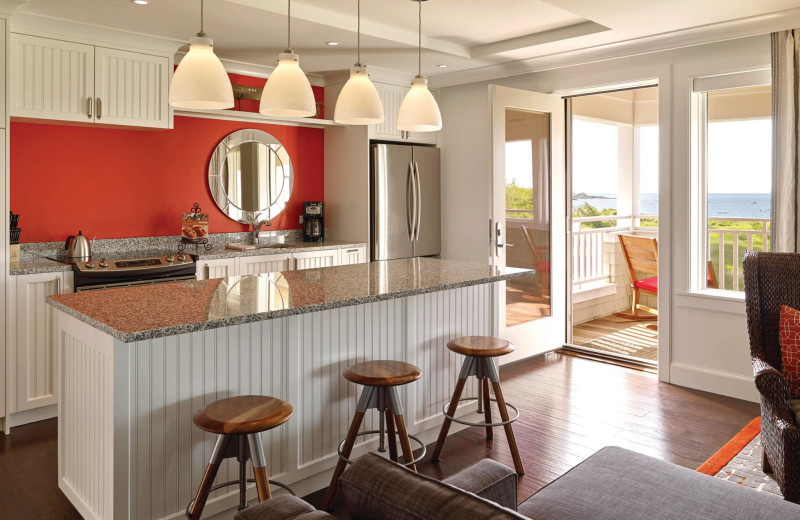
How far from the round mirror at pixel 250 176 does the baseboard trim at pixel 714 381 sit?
11.3ft

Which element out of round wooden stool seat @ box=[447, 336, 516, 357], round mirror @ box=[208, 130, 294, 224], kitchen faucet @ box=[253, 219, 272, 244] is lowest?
round wooden stool seat @ box=[447, 336, 516, 357]

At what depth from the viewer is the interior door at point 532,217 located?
4934 millimetres

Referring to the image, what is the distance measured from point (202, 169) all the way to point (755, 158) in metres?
4.29

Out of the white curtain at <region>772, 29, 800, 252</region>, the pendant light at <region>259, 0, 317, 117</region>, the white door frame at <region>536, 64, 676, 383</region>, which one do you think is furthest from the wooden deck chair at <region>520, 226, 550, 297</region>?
the pendant light at <region>259, 0, 317, 117</region>

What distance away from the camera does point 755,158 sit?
4.69 meters

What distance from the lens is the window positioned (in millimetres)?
4406

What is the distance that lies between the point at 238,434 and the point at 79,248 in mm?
2635

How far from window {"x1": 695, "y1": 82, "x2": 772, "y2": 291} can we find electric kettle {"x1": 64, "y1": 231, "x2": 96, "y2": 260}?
4.23 m

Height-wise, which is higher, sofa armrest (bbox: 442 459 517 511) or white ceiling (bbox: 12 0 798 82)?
white ceiling (bbox: 12 0 798 82)

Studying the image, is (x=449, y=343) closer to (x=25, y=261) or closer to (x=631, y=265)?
(x=25, y=261)

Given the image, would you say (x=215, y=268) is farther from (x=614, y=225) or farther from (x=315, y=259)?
(x=614, y=225)

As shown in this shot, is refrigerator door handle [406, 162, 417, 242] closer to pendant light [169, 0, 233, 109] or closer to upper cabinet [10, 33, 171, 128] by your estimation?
upper cabinet [10, 33, 171, 128]

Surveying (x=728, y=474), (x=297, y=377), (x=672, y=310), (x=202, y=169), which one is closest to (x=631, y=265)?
(x=672, y=310)

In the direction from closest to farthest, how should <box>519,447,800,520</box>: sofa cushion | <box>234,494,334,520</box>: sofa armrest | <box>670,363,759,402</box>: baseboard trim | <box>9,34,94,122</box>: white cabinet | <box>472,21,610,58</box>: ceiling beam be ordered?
<box>234,494,334,520</box>: sofa armrest, <box>519,447,800,520</box>: sofa cushion, <box>9,34,94,122</box>: white cabinet, <box>670,363,759,402</box>: baseboard trim, <box>472,21,610,58</box>: ceiling beam
